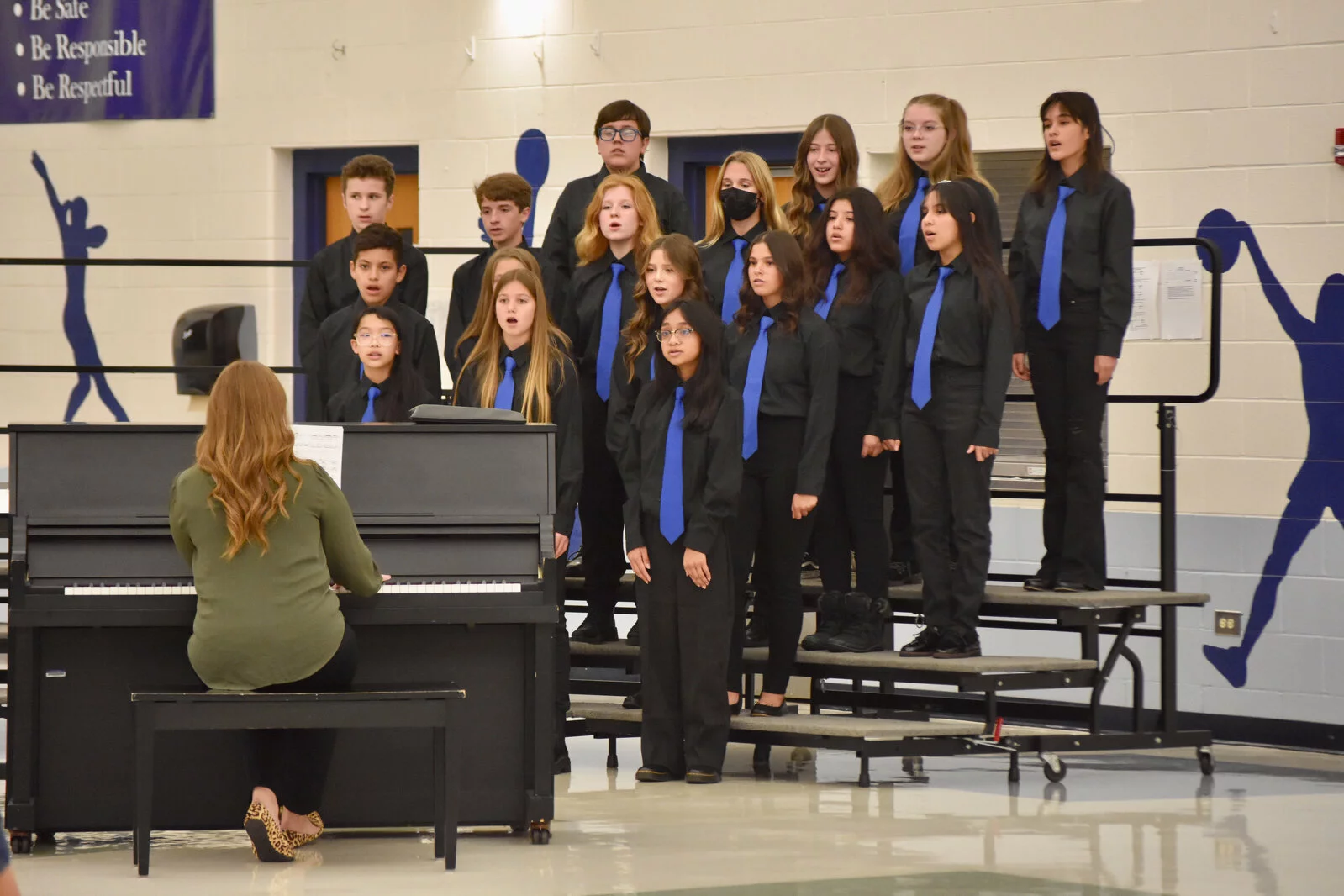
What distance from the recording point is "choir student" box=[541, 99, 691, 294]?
6.20 meters

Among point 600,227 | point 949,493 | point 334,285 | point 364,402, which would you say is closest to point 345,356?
point 364,402

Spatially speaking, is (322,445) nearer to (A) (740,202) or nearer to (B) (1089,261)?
(A) (740,202)

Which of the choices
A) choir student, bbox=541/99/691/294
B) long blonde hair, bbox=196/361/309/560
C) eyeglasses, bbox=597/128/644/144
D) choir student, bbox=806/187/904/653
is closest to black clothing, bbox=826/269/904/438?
choir student, bbox=806/187/904/653

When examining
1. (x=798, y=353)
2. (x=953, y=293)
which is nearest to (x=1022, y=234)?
(x=953, y=293)

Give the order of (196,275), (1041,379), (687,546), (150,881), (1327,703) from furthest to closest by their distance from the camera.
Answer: (196,275) → (1327,703) → (1041,379) → (687,546) → (150,881)

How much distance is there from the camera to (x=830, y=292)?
5988 millimetres

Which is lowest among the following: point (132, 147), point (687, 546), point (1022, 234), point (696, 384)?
point (687, 546)

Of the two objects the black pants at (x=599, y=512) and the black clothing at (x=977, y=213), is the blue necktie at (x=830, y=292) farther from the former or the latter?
the black pants at (x=599, y=512)

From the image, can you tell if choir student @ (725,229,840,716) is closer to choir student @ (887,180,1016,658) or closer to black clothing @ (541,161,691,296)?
choir student @ (887,180,1016,658)

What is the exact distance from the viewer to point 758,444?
5.77 meters

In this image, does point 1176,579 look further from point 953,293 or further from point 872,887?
point 872,887

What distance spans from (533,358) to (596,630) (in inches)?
48.6

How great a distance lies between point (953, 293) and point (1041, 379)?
50 centimetres

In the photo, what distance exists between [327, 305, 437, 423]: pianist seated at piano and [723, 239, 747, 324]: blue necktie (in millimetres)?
1012
